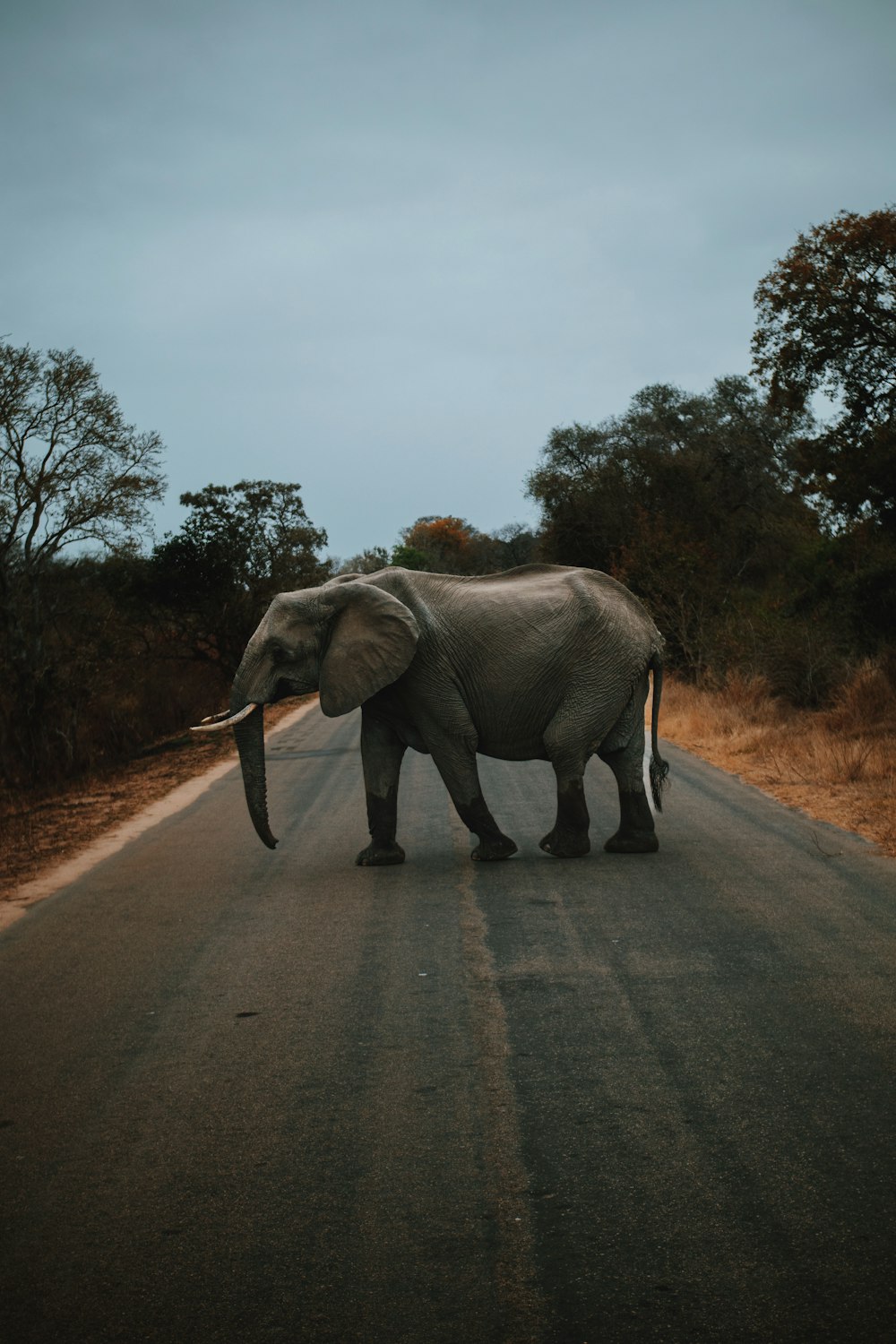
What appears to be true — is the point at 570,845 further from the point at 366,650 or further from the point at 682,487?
the point at 682,487

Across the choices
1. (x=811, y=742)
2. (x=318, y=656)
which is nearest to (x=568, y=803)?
(x=318, y=656)

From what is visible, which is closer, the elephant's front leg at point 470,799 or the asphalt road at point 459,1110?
the asphalt road at point 459,1110

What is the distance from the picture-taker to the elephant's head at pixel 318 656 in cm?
845

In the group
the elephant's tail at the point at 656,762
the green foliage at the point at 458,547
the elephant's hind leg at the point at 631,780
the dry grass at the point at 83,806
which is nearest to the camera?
the elephant's hind leg at the point at 631,780

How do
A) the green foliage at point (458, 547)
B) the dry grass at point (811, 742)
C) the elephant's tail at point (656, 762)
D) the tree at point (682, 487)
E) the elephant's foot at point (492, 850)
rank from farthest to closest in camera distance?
the green foliage at point (458, 547), the tree at point (682, 487), the dry grass at point (811, 742), the elephant's tail at point (656, 762), the elephant's foot at point (492, 850)

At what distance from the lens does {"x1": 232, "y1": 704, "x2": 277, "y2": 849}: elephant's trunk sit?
27.9 feet

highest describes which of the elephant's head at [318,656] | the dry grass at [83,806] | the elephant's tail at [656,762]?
the elephant's head at [318,656]

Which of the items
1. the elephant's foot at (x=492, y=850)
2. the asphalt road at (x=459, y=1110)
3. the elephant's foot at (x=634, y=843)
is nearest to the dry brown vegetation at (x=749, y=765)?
the elephant's foot at (x=634, y=843)

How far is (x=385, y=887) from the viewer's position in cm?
795

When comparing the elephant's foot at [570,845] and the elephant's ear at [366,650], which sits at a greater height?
the elephant's ear at [366,650]

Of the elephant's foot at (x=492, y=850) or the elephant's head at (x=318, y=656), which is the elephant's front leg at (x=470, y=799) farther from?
the elephant's head at (x=318, y=656)

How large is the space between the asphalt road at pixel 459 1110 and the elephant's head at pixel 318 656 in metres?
1.19

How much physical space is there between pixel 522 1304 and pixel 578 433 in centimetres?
3691

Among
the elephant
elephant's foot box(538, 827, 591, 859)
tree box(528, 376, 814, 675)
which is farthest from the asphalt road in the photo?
tree box(528, 376, 814, 675)
